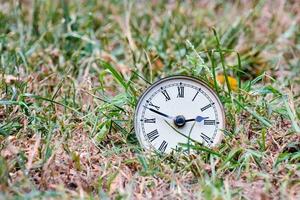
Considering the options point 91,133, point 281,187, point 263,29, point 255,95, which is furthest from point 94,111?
point 263,29

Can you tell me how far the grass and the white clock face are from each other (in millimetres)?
59

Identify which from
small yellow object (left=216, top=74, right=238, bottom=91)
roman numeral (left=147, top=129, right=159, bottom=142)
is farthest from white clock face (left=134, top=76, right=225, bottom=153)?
small yellow object (left=216, top=74, right=238, bottom=91)

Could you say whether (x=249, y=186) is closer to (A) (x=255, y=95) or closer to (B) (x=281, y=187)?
(B) (x=281, y=187)

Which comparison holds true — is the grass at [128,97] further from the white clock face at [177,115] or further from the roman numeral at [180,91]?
the roman numeral at [180,91]

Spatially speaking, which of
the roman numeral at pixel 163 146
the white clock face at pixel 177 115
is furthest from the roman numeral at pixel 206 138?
the roman numeral at pixel 163 146

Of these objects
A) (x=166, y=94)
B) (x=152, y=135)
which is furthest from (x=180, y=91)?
(x=152, y=135)

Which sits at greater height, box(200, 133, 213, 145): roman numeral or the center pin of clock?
the center pin of clock

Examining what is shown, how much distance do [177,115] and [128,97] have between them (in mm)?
314

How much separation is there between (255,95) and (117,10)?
1.48 meters

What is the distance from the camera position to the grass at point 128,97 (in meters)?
2.52

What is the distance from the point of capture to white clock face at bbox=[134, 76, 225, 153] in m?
2.71

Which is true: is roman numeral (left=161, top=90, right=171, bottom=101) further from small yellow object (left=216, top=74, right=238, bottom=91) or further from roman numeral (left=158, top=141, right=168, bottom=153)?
small yellow object (left=216, top=74, right=238, bottom=91)

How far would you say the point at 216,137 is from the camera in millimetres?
2740

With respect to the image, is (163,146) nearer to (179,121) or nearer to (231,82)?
(179,121)
